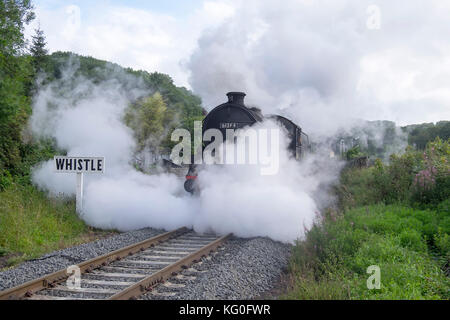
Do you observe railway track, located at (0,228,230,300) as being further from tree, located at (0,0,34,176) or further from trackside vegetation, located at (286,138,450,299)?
tree, located at (0,0,34,176)

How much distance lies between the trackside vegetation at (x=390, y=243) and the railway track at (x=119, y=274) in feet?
5.73

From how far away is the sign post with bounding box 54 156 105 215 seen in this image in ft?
29.6

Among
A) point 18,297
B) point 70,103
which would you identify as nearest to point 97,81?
point 70,103

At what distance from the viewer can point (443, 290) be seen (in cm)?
419

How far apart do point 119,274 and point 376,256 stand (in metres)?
Answer: 3.50

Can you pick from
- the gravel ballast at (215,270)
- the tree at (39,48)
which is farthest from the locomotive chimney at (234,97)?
the tree at (39,48)

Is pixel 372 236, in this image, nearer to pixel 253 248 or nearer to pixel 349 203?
pixel 253 248

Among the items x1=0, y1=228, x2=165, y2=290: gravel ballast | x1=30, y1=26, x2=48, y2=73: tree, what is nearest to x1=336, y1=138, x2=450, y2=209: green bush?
x1=0, y1=228, x2=165, y2=290: gravel ballast

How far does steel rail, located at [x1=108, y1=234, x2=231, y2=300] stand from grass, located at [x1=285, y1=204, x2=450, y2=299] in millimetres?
1552

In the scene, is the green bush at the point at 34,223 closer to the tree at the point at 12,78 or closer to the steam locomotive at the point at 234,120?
the tree at the point at 12,78

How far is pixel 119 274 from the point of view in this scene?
220 inches

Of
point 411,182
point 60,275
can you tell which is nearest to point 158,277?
point 60,275

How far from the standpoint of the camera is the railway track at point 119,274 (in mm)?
4625

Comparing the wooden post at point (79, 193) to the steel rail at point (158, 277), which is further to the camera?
the wooden post at point (79, 193)
